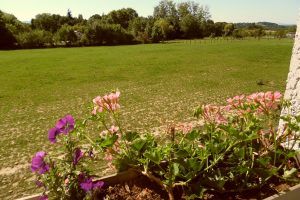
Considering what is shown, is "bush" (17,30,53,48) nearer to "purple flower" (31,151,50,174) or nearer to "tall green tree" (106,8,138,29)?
"tall green tree" (106,8,138,29)

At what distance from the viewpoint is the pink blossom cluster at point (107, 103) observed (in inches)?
92.3

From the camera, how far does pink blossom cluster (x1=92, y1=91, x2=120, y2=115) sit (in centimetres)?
234

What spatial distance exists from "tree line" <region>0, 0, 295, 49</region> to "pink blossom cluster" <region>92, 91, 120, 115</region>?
51.3m

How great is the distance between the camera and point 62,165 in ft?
7.06

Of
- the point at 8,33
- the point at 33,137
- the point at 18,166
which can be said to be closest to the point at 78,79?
the point at 33,137

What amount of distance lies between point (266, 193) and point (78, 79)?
1276 cm

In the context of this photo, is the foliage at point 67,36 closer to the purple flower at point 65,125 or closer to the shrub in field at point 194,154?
the shrub in field at point 194,154

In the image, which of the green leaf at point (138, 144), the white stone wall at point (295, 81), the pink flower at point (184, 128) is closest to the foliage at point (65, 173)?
Result: the green leaf at point (138, 144)

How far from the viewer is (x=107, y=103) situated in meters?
2.36

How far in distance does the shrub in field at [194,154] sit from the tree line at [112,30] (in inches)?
2023

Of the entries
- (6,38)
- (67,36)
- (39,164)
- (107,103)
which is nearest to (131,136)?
(107,103)

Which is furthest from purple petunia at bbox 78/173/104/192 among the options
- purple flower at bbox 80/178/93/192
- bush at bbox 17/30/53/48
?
bush at bbox 17/30/53/48

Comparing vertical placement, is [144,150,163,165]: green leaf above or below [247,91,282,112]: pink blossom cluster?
below

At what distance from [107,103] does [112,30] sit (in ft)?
189
